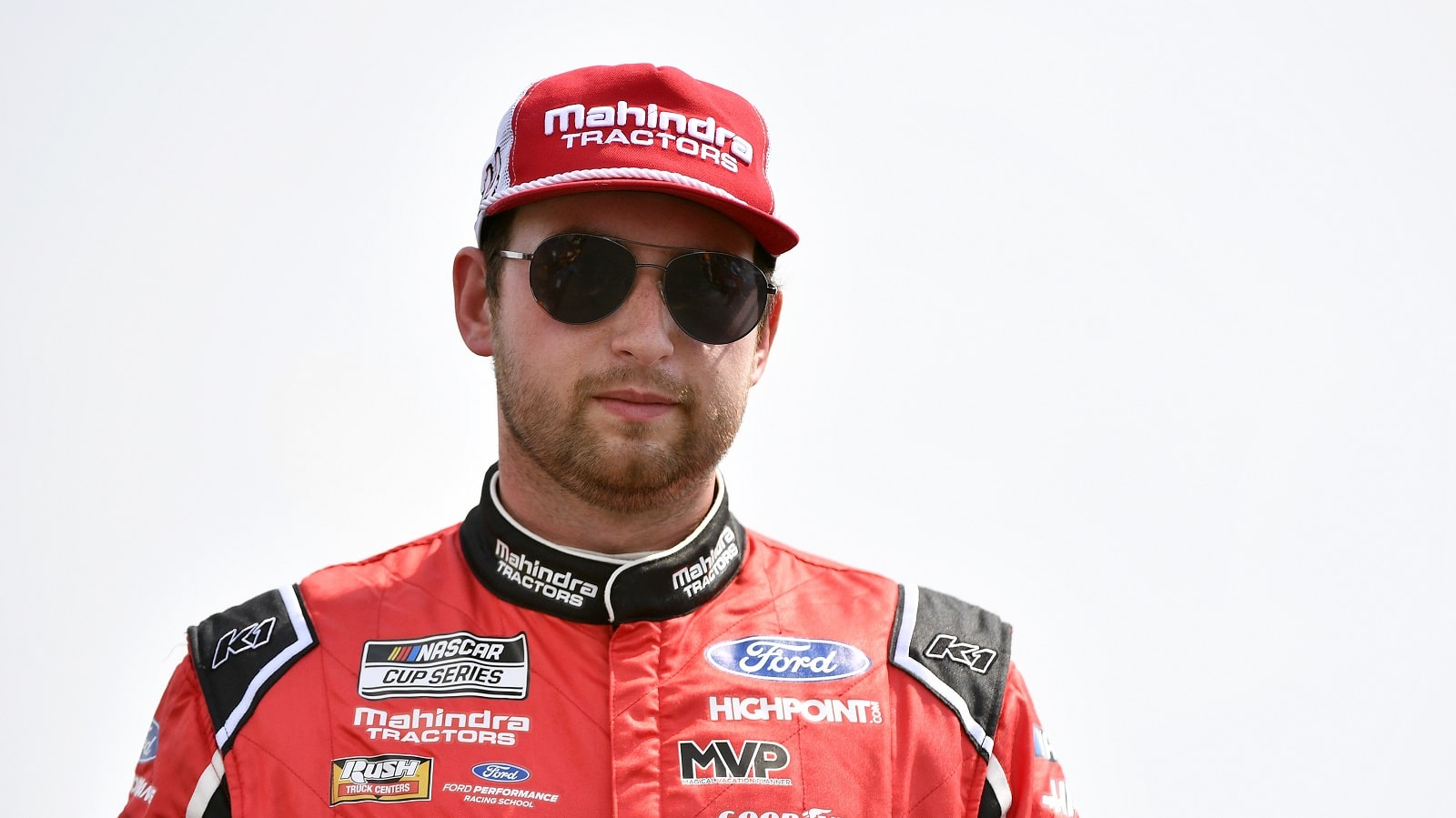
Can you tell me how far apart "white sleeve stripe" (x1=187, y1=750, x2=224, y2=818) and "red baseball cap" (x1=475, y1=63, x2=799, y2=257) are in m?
1.38

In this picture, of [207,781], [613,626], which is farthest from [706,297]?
[207,781]

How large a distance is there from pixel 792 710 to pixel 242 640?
1.28 meters

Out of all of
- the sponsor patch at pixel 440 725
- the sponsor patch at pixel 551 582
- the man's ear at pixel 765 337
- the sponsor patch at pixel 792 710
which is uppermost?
the man's ear at pixel 765 337

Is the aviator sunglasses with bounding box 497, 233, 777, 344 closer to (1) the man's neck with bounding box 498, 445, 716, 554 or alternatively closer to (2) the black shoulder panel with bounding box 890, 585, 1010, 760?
(1) the man's neck with bounding box 498, 445, 716, 554

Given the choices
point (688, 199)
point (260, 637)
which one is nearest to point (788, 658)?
point (688, 199)

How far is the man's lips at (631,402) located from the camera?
114 inches

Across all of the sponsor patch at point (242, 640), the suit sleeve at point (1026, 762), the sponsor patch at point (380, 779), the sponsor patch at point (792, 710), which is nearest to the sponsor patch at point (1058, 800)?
the suit sleeve at point (1026, 762)

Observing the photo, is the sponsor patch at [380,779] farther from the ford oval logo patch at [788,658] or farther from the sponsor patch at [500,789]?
the ford oval logo patch at [788,658]

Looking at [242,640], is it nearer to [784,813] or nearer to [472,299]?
[472,299]

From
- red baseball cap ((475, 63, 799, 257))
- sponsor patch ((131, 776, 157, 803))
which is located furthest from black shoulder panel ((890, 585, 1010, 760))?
sponsor patch ((131, 776, 157, 803))

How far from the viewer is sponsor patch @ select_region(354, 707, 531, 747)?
2797 millimetres

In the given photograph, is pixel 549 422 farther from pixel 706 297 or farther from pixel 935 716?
pixel 935 716

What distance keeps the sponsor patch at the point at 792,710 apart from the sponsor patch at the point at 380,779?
25.2 inches

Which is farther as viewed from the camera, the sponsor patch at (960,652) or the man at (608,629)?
the sponsor patch at (960,652)
